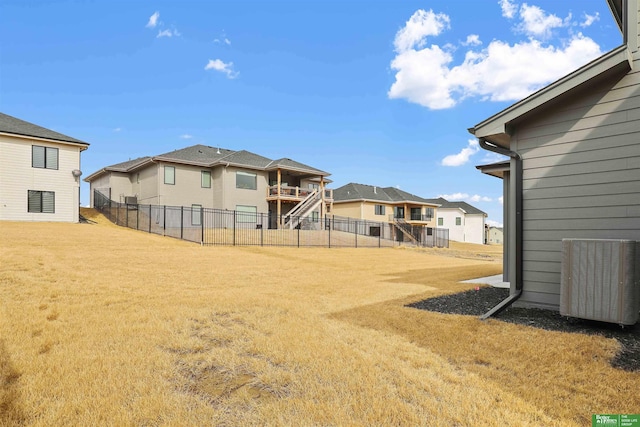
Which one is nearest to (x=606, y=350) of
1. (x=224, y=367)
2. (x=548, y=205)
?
(x=548, y=205)

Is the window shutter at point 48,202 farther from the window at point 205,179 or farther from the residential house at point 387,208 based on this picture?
the residential house at point 387,208

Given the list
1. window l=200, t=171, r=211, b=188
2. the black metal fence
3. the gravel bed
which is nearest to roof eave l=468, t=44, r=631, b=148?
the gravel bed

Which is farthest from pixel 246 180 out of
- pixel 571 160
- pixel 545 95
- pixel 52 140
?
pixel 571 160

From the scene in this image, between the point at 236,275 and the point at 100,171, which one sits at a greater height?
the point at 100,171

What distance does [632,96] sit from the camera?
19.0 feet

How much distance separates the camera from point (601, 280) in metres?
5.18

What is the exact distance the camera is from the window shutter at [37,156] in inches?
902

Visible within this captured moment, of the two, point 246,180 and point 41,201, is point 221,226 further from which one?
point 41,201

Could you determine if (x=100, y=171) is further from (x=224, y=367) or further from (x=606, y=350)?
(x=606, y=350)

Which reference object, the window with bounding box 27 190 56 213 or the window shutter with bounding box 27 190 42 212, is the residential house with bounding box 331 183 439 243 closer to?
the window with bounding box 27 190 56 213

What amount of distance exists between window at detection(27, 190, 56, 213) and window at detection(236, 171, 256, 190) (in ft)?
41.8

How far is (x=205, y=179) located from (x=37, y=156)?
11.3m

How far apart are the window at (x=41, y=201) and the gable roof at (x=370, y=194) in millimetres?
29226

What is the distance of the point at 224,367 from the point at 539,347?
3.91m
